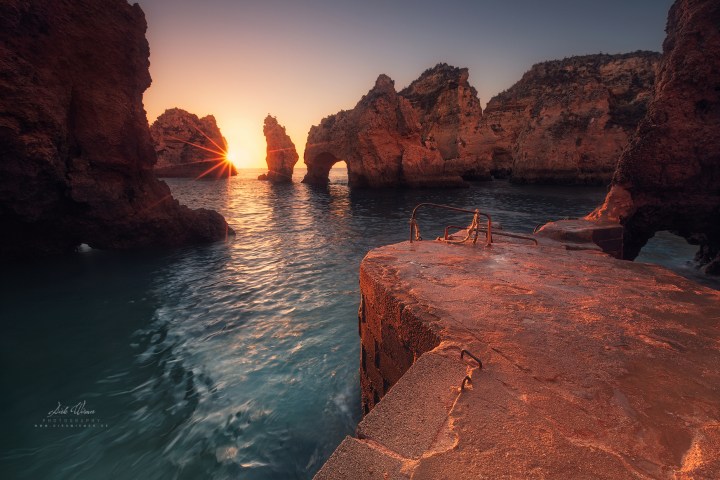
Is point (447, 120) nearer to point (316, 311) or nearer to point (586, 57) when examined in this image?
point (586, 57)

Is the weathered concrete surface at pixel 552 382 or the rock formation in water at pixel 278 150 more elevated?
the rock formation in water at pixel 278 150

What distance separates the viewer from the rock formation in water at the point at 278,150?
67.2 meters

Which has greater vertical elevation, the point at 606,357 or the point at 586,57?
the point at 586,57

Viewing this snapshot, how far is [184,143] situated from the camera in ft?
226

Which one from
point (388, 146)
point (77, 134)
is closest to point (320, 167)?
point (388, 146)

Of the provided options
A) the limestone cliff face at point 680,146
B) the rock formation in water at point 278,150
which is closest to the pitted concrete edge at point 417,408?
the limestone cliff face at point 680,146

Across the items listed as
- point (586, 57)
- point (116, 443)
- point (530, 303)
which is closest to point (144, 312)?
point (116, 443)

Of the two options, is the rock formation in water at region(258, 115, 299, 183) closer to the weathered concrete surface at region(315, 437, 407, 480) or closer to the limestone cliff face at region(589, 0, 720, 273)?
the limestone cliff face at region(589, 0, 720, 273)

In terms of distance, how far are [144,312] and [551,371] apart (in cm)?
877

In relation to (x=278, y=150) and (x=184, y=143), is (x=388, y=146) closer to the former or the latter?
(x=278, y=150)

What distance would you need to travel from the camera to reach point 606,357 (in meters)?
2.40

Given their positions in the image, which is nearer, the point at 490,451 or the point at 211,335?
the point at 490,451

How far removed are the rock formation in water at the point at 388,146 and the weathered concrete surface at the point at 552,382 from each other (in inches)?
1383

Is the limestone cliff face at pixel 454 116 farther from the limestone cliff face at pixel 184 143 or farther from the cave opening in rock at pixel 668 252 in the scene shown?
the limestone cliff face at pixel 184 143
